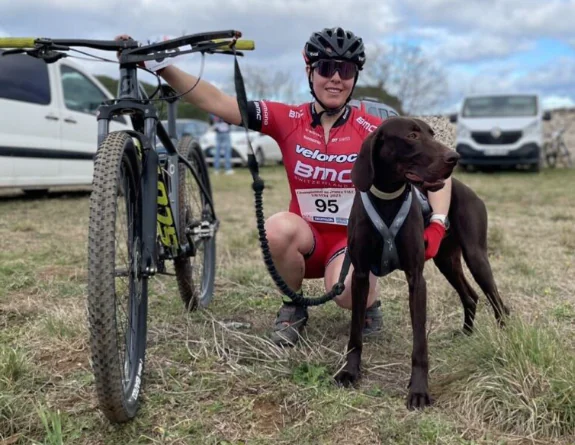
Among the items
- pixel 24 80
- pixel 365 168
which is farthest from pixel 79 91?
pixel 365 168

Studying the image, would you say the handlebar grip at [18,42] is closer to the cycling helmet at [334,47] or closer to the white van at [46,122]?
the cycling helmet at [334,47]

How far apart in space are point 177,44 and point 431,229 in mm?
1325

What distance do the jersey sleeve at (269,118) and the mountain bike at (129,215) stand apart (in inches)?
13.4

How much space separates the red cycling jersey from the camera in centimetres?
296

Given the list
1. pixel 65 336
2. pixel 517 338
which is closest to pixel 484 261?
pixel 517 338

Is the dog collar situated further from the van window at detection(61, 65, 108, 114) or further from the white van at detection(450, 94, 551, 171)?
the white van at detection(450, 94, 551, 171)

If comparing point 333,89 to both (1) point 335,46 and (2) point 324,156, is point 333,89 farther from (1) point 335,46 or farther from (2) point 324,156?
(2) point 324,156

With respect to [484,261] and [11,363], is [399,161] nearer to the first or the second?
[484,261]

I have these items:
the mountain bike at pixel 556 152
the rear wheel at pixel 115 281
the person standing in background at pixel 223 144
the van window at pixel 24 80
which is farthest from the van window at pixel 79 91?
the mountain bike at pixel 556 152

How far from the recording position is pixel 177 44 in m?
2.47

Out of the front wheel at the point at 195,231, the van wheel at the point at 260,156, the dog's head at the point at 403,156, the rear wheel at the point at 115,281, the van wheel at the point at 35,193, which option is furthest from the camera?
the van wheel at the point at 260,156

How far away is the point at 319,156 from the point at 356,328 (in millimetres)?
860

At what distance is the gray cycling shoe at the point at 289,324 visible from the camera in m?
2.93

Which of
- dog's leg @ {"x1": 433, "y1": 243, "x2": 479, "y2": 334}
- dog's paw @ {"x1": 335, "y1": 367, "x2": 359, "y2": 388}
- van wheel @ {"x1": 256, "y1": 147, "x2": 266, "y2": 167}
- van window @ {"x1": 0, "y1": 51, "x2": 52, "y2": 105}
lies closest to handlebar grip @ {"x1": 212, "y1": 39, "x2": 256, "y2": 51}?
dog's leg @ {"x1": 433, "y1": 243, "x2": 479, "y2": 334}
